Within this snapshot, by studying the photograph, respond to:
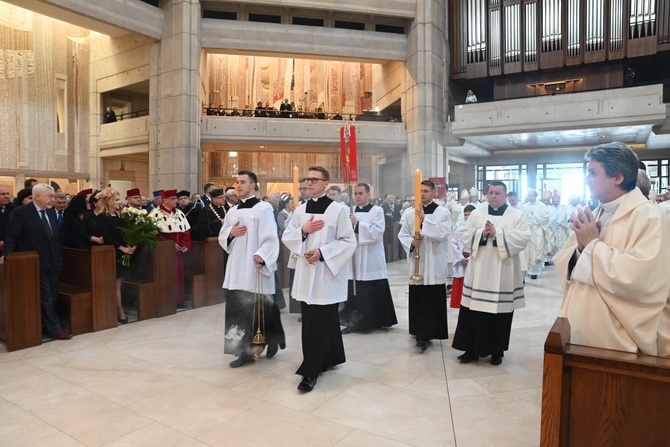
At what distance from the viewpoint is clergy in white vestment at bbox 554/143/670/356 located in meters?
2.05

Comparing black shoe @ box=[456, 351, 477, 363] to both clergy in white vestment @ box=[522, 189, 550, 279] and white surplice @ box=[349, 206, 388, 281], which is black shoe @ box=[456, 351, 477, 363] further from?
clergy in white vestment @ box=[522, 189, 550, 279]

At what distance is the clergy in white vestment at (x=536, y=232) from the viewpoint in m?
A: 9.73

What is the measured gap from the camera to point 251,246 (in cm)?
465

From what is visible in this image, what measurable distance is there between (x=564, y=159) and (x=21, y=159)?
2099 cm

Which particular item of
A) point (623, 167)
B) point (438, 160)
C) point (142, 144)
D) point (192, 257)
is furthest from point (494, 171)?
point (623, 167)

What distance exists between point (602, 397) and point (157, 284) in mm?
5822

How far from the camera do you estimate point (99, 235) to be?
6012 millimetres

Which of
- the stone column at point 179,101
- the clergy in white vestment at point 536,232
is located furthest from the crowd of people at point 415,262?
the stone column at point 179,101

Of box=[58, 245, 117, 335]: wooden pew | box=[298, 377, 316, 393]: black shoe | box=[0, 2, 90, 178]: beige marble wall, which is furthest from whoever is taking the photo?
box=[0, 2, 90, 178]: beige marble wall

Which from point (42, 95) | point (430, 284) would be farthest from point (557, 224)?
point (42, 95)

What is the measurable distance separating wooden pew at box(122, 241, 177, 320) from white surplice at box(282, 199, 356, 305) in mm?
3013

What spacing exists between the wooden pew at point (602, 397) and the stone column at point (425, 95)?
16.6 m

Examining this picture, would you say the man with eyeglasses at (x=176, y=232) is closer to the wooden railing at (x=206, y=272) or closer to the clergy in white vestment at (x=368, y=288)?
the wooden railing at (x=206, y=272)

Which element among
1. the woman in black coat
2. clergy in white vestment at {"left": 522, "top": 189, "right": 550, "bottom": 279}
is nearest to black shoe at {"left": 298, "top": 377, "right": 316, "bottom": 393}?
the woman in black coat
